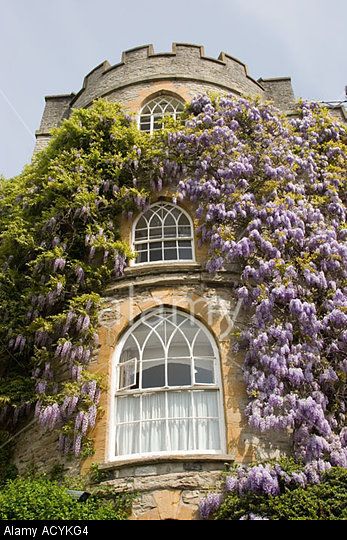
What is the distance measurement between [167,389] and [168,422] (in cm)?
47

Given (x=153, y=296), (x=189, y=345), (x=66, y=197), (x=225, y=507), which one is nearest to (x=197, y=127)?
(x=66, y=197)

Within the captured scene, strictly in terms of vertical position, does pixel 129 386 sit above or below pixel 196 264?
below

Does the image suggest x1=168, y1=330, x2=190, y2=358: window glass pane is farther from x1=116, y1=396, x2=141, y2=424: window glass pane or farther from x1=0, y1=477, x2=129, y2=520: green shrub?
x1=0, y1=477, x2=129, y2=520: green shrub

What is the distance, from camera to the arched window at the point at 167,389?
7742mm

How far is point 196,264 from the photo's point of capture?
934 centimetres

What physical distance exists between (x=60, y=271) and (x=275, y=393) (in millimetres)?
4234

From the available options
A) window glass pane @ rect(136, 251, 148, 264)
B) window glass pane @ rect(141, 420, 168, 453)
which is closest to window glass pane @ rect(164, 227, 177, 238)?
window glass pane @ rect(136, 251, 148, 264)

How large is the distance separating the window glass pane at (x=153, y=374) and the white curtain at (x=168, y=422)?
0.19 m

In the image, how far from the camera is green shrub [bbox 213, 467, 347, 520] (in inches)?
250

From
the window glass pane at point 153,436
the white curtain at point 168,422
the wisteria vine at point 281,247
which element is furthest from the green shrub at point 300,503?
the window glass pane at point 153,436

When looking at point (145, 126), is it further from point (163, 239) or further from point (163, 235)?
point (163, 239)

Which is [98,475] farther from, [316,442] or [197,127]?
[197,127]

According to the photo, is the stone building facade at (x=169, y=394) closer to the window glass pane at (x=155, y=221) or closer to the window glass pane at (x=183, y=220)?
the window glass pane at (x=183, y=220)

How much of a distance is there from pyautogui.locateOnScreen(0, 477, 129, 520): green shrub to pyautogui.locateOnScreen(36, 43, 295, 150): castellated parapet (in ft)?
28.9
